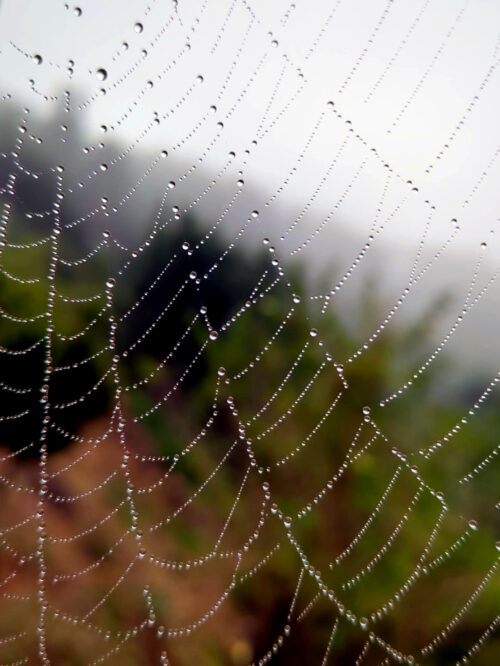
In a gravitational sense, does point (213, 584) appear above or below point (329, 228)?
below

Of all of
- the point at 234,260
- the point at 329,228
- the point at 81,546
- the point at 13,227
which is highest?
the point at 329,228

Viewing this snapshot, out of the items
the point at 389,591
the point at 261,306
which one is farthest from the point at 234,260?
the point at 389,591

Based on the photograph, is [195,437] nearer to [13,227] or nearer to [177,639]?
[177,639]

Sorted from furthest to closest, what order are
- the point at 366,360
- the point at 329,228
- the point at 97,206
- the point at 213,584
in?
the point at 366,360 < the point at 213,584 < the point at 329,228 < the point at 97,206

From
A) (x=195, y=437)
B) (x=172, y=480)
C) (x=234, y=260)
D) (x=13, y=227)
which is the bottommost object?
(x=172, y=480)

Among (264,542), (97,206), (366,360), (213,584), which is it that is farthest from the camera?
(366,360)

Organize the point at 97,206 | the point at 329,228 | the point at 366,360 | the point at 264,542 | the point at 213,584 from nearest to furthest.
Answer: the point at 97,206
the point at 329,228
the point at 213,584
the point at 264,542
the point at 366,360

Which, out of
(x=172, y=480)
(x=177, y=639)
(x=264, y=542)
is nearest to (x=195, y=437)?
(x=172, y=480)

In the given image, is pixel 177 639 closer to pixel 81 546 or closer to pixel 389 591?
pixel 81 546

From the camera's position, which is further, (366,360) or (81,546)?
(366,360)
